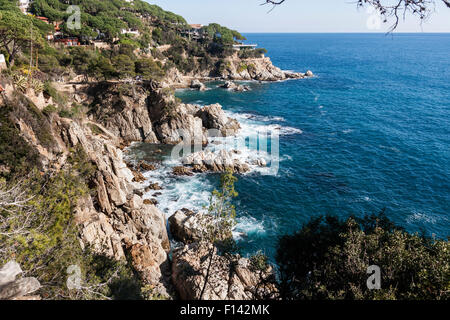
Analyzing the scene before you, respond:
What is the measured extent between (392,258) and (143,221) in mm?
20336

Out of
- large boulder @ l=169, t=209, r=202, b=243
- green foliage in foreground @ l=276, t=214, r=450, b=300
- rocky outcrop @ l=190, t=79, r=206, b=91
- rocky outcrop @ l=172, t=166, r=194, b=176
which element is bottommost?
large boulder @ l=169, t=209, r=202, b=243

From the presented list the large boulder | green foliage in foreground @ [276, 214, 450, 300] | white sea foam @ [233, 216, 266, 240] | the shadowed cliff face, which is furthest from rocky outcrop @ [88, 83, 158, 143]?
green foliage in foreground @ [276, 214, 450, 300]

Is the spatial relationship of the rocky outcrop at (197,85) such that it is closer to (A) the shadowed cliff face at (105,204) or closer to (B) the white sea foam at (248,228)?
(A) the shadowed cliff face at (105,204)

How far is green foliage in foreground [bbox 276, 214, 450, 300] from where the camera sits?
33.5ft

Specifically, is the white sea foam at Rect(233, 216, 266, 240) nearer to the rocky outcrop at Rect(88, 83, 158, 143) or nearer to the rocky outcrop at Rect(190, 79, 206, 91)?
the rocky outcrop at Rect(88, 83, 158, 143)

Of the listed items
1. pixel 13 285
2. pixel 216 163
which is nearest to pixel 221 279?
pixel 13 285

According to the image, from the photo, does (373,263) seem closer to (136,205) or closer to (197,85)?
(136,205)

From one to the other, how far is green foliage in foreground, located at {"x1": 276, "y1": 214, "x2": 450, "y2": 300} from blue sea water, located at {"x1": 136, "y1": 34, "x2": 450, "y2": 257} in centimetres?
1126

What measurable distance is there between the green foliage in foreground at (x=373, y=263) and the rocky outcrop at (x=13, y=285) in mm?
11249

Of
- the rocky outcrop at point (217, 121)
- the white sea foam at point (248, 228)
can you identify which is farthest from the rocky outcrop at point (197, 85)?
the white sea foam at point (248, 228)

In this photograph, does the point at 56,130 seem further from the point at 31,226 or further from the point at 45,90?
the point at 31,226

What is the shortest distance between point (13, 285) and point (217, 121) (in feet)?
159

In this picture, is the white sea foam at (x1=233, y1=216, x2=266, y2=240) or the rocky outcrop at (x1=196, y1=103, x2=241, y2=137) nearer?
the white sea foam at (x1=233, y1=216, x2=266, y2=240)

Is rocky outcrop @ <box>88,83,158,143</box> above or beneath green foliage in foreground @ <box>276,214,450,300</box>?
above
